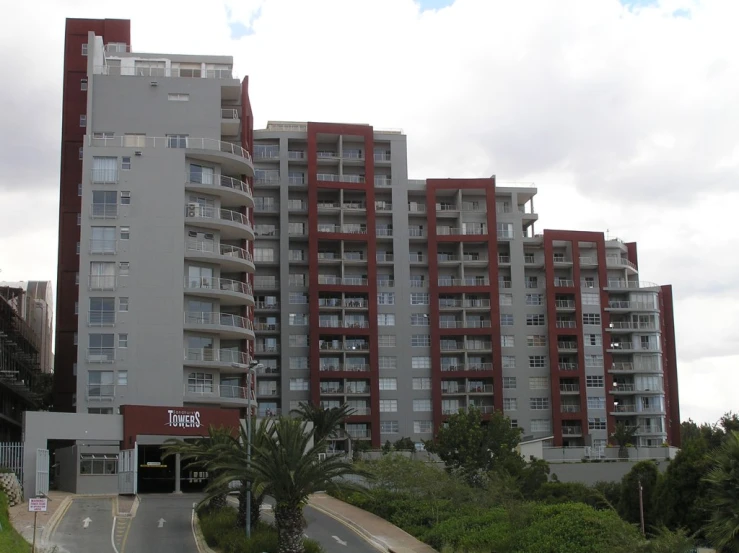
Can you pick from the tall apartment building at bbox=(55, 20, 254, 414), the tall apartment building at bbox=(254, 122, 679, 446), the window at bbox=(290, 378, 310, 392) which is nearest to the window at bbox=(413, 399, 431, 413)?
the tall apartment building at bbox=(254, 122, 679, 446)

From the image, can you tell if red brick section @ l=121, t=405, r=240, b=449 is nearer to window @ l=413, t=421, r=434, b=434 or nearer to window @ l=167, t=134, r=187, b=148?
window @ l=167, t=134, r=187, b=148

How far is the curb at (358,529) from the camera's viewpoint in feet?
146

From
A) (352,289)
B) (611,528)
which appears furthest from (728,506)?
(352,289)

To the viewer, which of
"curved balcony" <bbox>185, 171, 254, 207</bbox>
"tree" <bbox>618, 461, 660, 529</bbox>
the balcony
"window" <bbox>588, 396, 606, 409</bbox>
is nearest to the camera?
"tree" <bbox>618, 461, 660, 529</bbox>

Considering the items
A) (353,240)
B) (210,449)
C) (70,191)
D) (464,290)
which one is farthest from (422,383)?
(210,449)

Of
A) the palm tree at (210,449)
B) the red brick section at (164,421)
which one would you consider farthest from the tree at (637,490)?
the red brick section at (164,421)

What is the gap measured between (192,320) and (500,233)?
165 ft

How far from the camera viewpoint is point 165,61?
8950cm

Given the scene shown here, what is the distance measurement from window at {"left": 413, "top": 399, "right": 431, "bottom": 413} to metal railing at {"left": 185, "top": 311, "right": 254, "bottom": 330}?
33888mm

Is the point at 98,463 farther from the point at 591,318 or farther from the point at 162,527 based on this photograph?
the point at 591,318

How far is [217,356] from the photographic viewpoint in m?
80.3

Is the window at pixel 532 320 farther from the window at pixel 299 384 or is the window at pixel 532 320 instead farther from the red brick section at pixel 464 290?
the window at pixel 299 384

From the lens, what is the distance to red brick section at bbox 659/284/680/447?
122 meters

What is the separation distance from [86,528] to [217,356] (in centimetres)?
3329
